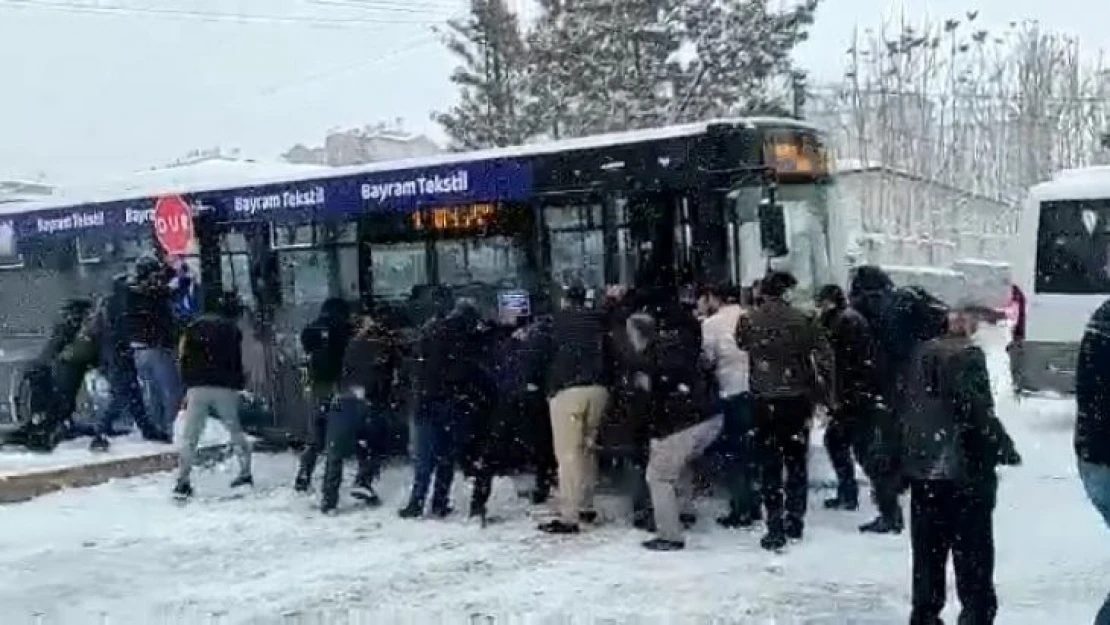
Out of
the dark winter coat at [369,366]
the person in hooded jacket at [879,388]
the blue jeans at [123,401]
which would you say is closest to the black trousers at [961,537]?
the person in hooded jacket at [879,388]

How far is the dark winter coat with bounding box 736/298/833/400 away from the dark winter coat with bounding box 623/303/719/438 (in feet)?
1.23

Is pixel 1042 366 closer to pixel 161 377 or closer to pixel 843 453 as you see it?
pixel 843 453

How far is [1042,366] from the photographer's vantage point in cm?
1659

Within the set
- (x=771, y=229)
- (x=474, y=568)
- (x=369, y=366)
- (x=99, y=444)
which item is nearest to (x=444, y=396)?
(x=369, y=366)

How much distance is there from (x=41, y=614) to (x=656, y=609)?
3.72 metres

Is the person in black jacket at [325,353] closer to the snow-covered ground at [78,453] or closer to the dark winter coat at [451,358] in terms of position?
the dark winter coat at [451,358]

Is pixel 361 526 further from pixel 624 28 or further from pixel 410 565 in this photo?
pixel 624 28

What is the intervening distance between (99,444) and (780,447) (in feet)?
25.1

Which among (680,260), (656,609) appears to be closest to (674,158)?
(680,260)

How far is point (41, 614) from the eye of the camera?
8555 mm

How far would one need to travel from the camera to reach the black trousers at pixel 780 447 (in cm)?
951

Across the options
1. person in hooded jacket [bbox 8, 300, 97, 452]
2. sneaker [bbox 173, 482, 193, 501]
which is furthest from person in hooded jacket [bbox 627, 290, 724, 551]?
→ person in hooded jacket [bbox 8, 300, 97, 452]

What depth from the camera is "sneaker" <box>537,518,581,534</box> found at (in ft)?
33.7

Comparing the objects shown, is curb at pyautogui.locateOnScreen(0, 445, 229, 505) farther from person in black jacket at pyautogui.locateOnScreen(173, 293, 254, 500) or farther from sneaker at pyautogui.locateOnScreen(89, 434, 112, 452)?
person in black jacket at pyautogui.locateOnScreen(173, 293, 254, 500)
